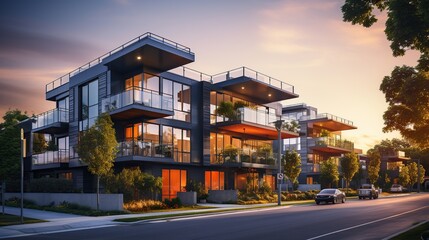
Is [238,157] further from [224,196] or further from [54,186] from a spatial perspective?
[54,186]

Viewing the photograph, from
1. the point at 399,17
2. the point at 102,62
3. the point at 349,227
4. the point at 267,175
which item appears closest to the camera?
the point at 399,17

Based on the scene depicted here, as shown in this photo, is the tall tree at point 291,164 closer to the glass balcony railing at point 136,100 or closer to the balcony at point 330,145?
the glass balcony railing at point 136,100

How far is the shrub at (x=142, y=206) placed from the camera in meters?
27.9

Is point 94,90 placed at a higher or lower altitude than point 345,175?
higher

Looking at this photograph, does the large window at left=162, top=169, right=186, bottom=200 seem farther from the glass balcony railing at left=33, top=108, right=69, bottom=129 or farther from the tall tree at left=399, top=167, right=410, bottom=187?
the tall tree at left=399, top=167, right=410, bottom=187

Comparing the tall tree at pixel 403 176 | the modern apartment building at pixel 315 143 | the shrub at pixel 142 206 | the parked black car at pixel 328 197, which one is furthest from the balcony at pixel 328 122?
the shrub at pixel 142 206

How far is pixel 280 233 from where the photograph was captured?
16.0 metres

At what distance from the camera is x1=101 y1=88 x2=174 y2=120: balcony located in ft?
104

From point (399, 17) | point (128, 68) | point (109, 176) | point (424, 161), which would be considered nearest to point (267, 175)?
point (128, 68)

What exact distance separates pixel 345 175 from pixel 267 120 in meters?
19.2

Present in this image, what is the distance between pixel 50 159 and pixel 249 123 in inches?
722

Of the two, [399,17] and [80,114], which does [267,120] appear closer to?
[80,114]

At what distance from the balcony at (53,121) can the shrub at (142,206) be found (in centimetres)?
1502

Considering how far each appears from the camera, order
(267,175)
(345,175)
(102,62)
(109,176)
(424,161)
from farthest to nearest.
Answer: (424,161) → (345,175) → (267,175) → (102,62) → (109,176)
